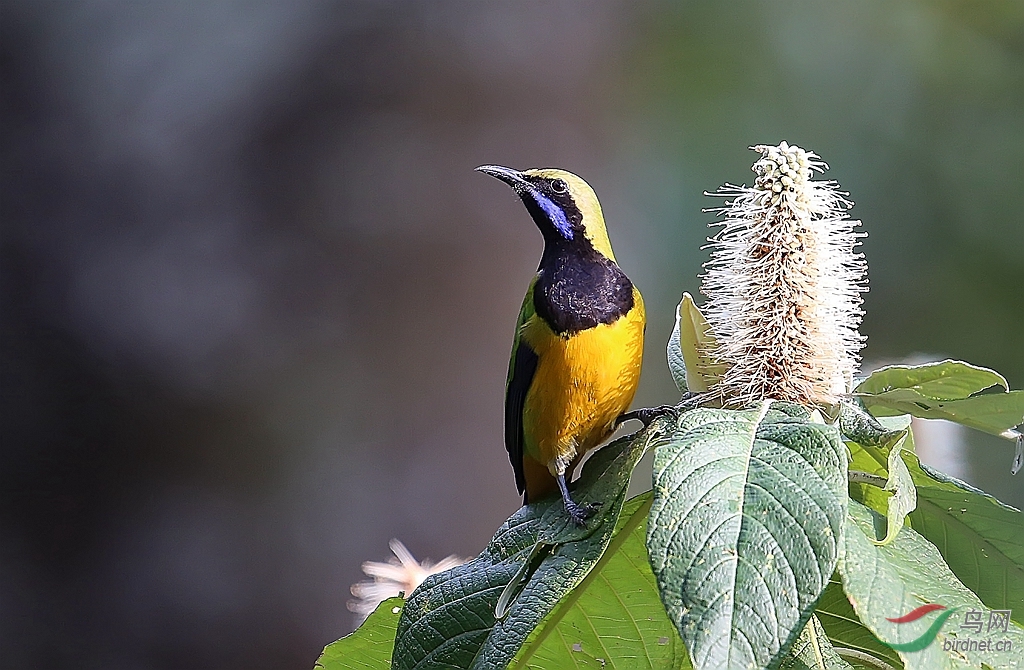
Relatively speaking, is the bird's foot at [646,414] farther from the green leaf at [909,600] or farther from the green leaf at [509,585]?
the green leaf at [909,600]

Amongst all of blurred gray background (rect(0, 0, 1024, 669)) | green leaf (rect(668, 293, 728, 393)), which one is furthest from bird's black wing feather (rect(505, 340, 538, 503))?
blurred gray background (rect(0, 0, 1024, 669))

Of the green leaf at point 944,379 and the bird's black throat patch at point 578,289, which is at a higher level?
the bird's black throat patch at point 578,289

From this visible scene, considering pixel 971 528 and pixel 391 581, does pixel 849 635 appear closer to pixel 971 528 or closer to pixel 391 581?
pixel 971 528

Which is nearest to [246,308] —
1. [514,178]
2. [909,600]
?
[514,178]

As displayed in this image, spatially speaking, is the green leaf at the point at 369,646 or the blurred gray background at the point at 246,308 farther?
the blurred gray background at the point at 246,308

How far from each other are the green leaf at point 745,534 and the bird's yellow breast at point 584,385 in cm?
41

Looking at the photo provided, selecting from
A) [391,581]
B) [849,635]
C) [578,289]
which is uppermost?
[578,289]

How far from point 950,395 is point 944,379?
0.01 meters

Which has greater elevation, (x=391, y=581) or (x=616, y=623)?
(x=616, y=623)

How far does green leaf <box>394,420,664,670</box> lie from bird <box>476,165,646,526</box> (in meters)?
0.22

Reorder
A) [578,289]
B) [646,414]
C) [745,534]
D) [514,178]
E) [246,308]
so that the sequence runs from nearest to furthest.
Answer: [745,534] < [646,414] < [578,289] < [514,178] < [246,308]

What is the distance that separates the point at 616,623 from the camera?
2.27 feet
